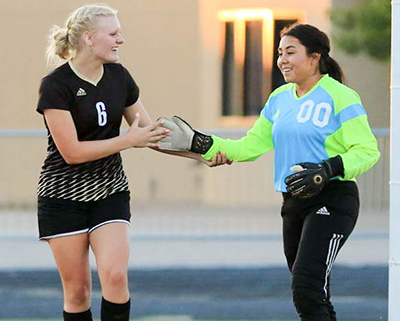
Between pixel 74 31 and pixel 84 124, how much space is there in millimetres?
469

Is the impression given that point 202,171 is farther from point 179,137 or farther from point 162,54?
point 179,137

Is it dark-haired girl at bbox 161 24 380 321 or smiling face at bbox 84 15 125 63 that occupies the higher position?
smiling face at bbox 84 15 125 63

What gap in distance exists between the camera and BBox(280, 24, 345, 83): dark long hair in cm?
648

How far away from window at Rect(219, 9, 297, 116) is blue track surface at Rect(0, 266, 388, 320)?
6755 mm

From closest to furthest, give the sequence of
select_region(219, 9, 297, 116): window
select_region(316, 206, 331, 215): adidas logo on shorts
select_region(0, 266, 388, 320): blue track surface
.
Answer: select_region(316, 206, 331, 215): adidas logo on shorts
select_region(0, 266, 388, 320): blue track surface
select_region(219, 9, 297, 116): window

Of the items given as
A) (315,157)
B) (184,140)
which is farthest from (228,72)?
Answer: (315,157)

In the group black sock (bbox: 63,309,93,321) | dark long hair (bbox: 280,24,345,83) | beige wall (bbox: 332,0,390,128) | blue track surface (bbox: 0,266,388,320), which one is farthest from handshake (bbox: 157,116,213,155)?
beige wall (bbox: 332,0,390,128)

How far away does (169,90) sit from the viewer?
1741cm

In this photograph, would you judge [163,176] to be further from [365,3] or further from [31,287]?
[365,3]

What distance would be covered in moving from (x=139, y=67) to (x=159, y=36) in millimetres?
486

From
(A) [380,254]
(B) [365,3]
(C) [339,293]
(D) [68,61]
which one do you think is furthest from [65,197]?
(B) [365,3]

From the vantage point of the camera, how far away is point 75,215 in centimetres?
650

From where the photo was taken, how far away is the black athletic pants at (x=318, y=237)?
245 inches

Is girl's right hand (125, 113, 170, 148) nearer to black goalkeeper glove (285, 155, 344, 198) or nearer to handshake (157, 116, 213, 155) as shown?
handshake (157, 116, 213, 155)
